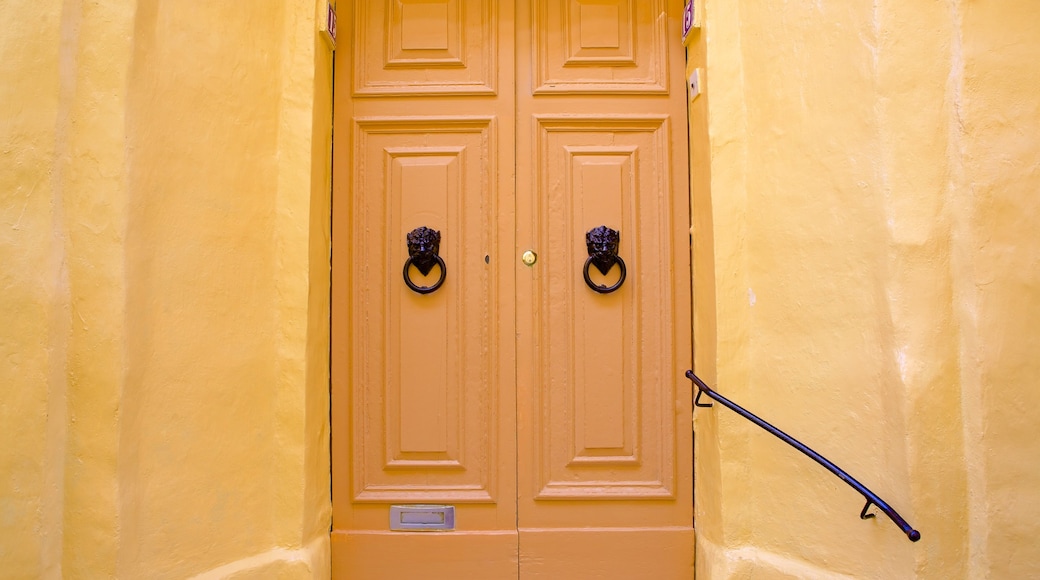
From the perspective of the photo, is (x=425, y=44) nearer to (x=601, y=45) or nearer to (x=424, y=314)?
(x=601, y=45)

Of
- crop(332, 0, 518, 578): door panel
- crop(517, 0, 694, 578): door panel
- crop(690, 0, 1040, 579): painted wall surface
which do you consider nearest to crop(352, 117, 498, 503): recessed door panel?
crop(332, 0, 518, 578): door panel

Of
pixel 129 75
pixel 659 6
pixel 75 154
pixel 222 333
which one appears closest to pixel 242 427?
pixel 222 333

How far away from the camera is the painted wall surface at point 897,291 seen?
2133 millimetres

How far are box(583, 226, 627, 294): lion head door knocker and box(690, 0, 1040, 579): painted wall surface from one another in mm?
551

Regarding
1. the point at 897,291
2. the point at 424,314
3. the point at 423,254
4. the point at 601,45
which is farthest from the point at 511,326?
the point at 897,291

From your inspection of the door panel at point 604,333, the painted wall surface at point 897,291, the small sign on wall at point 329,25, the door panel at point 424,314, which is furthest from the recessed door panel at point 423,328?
the painted wall surface at point 897,291

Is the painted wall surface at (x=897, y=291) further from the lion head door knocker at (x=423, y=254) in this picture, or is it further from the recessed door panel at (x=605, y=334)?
the lion head door knocker at (x=423, y=254)

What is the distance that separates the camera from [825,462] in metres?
2.21

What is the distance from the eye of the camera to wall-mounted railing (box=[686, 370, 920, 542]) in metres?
2.03

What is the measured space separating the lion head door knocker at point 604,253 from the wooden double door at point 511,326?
16 mm

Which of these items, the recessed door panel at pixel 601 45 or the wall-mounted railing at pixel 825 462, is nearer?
the wall-mounted railing at pixel 825 462

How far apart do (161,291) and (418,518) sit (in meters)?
1.30

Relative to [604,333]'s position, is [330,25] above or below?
above

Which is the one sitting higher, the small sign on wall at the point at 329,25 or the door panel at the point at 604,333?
the small sign on wall at the point at 329,25
